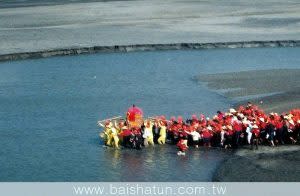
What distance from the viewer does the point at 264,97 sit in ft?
117

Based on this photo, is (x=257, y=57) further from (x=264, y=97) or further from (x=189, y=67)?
(x=264, y=97)

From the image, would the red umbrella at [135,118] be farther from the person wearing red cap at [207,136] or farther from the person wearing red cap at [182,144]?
the person wearing red cap at [207,136]

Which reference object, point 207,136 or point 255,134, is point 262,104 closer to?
point 255,134

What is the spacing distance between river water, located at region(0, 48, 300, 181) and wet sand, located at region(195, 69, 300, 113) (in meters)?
1.09

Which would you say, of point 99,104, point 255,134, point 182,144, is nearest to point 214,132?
point 182,144

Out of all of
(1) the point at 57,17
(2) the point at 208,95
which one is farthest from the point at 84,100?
(1) the point at 57,17

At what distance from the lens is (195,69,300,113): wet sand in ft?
112

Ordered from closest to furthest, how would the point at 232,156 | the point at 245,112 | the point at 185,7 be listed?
the point at 232,156, the point at 245,112, the point at 185,7

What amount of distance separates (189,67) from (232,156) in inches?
780

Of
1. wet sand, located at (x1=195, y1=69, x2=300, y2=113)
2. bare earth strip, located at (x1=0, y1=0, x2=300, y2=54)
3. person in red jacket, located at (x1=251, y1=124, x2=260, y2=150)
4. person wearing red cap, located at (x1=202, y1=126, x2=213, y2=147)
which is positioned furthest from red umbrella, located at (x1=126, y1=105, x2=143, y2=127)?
bare earth strip, located at (x1=0, y1=0, x2=300, y2=54)

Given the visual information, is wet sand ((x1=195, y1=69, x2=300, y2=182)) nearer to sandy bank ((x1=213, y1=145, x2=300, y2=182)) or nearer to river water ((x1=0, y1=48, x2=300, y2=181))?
sandy bank ((x1=213, y1=145, x2=300, y2=182))

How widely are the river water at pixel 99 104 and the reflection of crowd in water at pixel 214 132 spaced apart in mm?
590

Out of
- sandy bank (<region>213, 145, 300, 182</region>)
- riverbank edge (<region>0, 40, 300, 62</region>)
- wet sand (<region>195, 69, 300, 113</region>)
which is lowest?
sandy bank (<region>213, 145, 300, 182</region>)

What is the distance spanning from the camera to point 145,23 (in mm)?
66500
